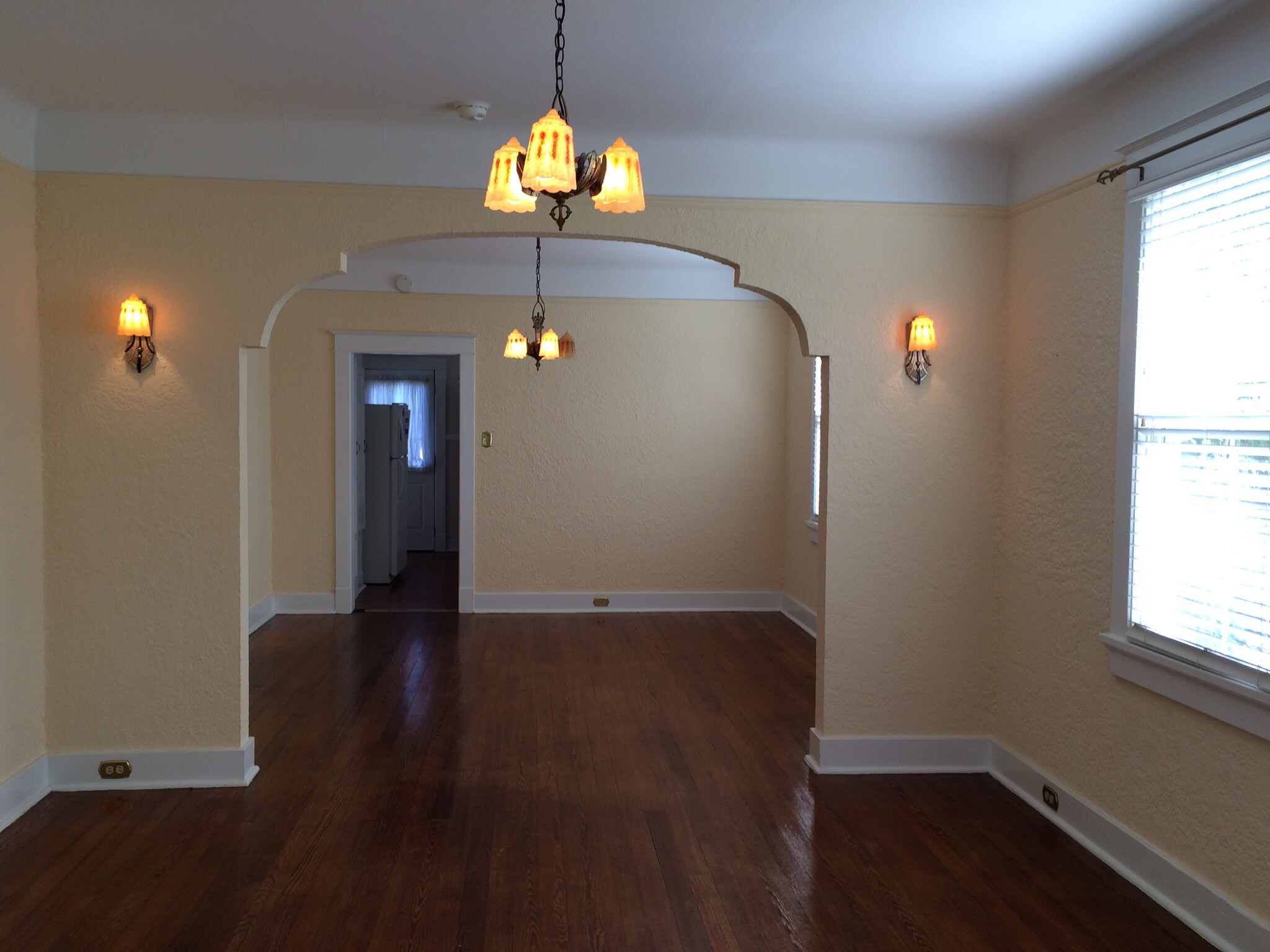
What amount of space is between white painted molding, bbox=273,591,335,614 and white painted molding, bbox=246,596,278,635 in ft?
0.24

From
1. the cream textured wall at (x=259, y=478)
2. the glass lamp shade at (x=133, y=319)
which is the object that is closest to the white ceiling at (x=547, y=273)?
the cream textured wall at (x=259, y=478)

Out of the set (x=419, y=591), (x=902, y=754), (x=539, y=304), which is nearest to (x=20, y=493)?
(x=902, y=754)

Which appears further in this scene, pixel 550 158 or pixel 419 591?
pixel 419 591

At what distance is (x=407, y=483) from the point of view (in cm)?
1091

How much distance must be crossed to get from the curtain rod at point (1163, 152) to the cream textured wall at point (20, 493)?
4.10 meters

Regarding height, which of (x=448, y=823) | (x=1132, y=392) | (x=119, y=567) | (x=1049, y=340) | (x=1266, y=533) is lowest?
(x=448, y=823)

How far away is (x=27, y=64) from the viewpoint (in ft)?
10.4

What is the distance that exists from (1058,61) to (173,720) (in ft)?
14.0

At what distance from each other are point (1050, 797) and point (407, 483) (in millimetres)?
8581

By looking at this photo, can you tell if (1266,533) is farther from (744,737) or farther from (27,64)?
(27,64)

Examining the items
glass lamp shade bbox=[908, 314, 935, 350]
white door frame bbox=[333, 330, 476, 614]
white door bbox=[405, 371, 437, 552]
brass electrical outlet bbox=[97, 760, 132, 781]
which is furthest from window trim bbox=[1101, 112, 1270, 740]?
white door bbox=[405, 371, 437, 552]

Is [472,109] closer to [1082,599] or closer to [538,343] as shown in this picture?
[538,343]

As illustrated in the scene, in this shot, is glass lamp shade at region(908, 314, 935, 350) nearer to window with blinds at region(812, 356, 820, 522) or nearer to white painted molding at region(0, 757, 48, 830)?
window with blinds at region(812, 356, 820, 522)

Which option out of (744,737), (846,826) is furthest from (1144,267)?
(744,737)
